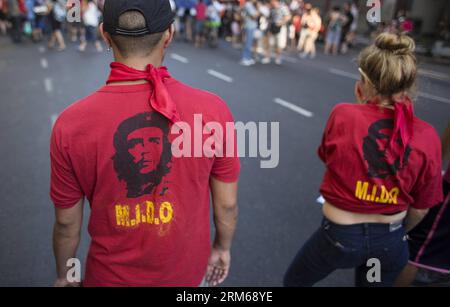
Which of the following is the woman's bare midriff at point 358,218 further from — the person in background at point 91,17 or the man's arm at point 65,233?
the person in background at point 91,17

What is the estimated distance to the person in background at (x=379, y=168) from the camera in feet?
5.07

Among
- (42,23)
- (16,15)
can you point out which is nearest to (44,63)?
(16,15)

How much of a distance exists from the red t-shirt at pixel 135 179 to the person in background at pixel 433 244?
109 centimetres

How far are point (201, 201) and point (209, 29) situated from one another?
13569mm

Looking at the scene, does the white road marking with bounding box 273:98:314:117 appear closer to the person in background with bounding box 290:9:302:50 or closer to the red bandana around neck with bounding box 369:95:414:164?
the red bandana around neck with bounding box 369:95:414:164

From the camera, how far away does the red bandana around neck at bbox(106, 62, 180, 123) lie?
1143mm

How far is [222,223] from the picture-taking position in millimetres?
1532

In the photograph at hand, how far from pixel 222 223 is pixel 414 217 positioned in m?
0.89

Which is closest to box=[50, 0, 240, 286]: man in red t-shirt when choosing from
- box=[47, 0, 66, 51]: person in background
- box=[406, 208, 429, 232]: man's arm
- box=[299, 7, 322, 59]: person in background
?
box=[406, 208, 429, 232]: man's arm

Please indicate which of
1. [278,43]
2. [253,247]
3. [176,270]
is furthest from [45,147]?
[278,43]

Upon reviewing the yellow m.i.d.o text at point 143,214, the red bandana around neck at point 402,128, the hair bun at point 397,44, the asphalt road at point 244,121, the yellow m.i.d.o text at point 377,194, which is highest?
the hair bun at point 397,44

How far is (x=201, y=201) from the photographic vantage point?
1.37 m

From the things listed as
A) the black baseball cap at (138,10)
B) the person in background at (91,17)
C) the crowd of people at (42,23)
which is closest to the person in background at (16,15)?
the crowd of people at (42,23)

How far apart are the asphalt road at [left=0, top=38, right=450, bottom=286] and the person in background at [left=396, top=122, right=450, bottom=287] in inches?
19.9
